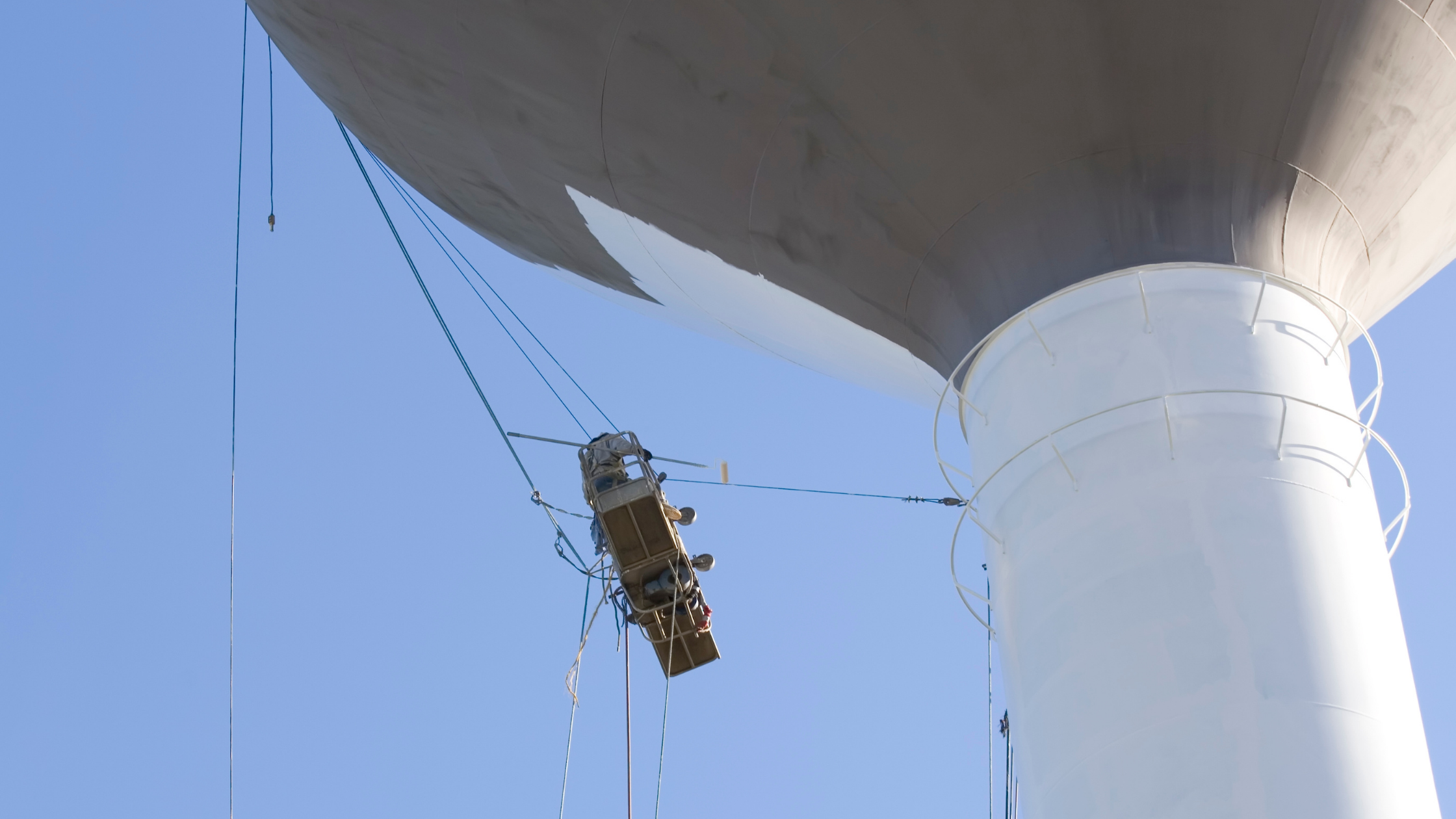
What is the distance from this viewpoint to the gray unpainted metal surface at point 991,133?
827 cm

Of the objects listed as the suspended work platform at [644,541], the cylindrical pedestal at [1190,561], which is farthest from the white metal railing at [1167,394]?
the suspended work platform at [644,541]

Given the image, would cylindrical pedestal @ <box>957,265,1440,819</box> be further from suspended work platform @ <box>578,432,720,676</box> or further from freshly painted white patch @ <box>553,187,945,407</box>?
suspended work platform @ <box>578,432,720,676</box>

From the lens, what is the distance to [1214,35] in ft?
26.9

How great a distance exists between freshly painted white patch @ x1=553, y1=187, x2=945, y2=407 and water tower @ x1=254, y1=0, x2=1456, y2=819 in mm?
61

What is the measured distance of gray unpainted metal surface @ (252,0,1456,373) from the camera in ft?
27.1

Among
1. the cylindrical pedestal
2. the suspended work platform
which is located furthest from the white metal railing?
the suspended work platform

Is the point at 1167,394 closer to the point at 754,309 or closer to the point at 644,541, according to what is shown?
→ the point at 754,309

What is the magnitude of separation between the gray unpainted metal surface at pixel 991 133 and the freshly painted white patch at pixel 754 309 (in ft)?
0.73

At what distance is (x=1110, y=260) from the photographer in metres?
8.49

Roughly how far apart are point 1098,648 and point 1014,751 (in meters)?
0.88

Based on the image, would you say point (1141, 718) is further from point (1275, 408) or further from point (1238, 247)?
point (1238, 247)

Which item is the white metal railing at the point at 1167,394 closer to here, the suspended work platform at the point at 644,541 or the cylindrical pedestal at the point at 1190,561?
the cylindrical pedestal at the point at 1190,561

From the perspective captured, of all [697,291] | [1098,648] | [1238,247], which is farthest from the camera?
[697,291]

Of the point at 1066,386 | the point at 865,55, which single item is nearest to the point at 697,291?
the point at 865,55
